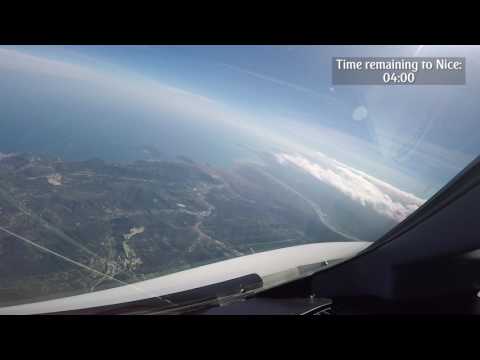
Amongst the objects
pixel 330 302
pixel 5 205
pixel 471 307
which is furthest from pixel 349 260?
pixel 5 205

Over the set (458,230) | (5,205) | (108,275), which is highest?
(5,205)

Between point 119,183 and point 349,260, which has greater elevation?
point 119,183

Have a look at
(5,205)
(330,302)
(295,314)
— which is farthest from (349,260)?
(5,205)

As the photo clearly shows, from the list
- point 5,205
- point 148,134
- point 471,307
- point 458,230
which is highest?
point 148,134

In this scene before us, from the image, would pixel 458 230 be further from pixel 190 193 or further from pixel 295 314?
pixel 190 193

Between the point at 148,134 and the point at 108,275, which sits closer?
the point at 108,275
